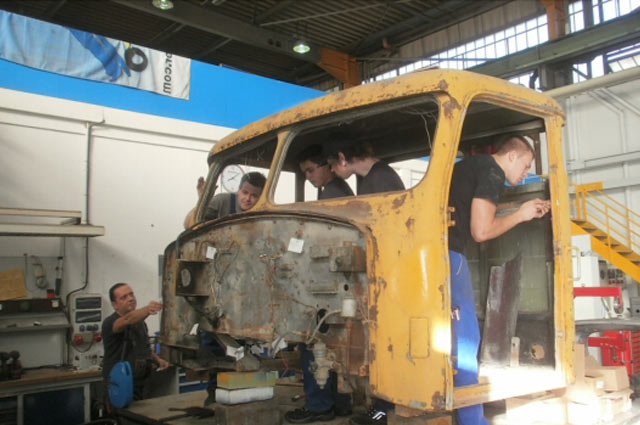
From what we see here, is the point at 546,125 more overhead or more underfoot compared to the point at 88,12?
more underfoot

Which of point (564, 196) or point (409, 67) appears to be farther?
point (409, 67)

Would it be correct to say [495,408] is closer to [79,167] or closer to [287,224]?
[287,224]

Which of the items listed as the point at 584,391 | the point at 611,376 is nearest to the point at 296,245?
the point at 584,391

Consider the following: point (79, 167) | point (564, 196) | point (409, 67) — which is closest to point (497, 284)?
point (564, 196)

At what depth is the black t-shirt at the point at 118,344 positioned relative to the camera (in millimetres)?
5129

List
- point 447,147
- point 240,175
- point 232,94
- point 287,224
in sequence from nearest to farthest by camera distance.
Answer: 1. point 447,147
2. point 287,224
3. point 240,175
4. point 232,94

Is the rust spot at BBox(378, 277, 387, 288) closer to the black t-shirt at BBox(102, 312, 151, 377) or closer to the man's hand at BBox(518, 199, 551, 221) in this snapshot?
the man's hand at BBox(518, 199, 551, 221)

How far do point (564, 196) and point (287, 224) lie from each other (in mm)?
1631

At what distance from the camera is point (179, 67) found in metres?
7.56

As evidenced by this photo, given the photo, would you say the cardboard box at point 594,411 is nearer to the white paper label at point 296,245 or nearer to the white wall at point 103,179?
the white paper label at point 296,245

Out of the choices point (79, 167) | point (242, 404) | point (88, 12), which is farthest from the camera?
point (88, 12)

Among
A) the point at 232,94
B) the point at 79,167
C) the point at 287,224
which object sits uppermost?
the point at 232,94

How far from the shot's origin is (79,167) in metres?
6.50

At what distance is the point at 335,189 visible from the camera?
3.83 meters
